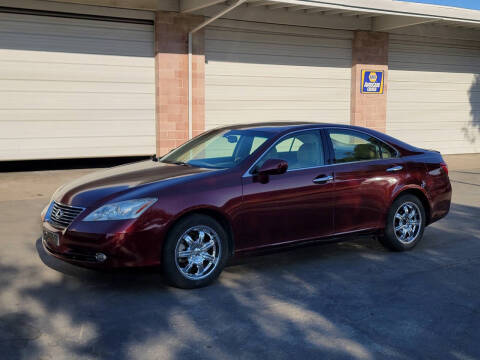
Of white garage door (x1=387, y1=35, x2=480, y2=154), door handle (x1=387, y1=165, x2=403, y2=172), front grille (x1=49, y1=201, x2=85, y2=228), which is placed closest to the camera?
front grille (x1=49, y1=201, x2=85, y2=228)

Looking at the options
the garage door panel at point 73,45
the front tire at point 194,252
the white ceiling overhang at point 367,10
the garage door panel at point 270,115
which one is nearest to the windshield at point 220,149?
the front tire at point 194,252

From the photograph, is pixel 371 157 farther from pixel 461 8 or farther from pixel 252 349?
pixel 461 8

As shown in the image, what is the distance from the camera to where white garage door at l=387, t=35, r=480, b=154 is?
1666cm

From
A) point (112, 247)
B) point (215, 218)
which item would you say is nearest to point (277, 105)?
point (215, 218)

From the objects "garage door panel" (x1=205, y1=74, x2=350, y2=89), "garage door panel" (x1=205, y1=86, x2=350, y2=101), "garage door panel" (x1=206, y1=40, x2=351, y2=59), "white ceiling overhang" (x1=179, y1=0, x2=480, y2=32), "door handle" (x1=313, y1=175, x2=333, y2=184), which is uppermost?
"white ceiling overhang" (x1=179, y1=0, x2=480, y2=32)

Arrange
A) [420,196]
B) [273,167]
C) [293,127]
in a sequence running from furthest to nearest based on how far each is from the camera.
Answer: [420,196], [293,127], [273,167]

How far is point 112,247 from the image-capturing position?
4871mm

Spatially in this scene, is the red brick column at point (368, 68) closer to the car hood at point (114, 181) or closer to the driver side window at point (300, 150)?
the driver side window at point (300, 150)

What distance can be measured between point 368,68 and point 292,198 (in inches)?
433

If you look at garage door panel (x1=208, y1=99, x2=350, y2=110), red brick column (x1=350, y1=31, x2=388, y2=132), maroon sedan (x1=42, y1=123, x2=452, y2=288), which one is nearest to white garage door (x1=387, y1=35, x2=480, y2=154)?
red brick column (x1=350, y1=31, x2=388, y2=132)

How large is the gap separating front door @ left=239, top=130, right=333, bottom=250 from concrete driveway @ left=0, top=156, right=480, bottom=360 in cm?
41

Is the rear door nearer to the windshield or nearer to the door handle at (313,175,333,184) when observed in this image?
the door handle at (313,175,333,184)

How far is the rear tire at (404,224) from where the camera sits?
Result: 21.3 feet

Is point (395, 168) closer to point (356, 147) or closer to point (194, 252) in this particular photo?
point (356, 147)
